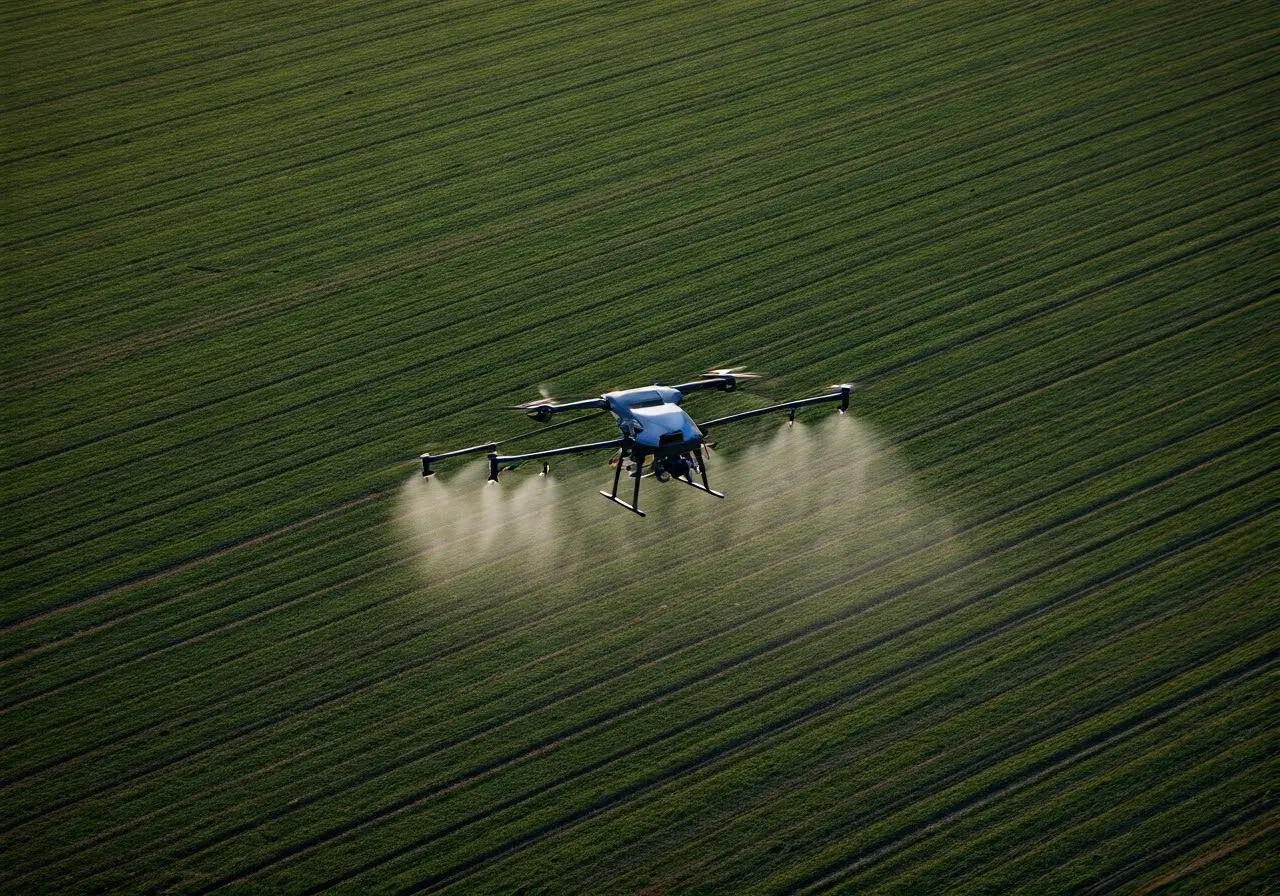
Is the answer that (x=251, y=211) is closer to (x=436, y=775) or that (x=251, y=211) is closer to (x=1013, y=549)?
(x=436, y=775)

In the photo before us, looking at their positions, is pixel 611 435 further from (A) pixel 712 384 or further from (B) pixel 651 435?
(B) pixel 651 435

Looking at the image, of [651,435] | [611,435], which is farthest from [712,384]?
[611,435]

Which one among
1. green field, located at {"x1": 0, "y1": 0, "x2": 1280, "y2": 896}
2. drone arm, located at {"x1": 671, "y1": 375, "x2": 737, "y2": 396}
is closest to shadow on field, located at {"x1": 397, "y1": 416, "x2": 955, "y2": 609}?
green field, located at {"x1": 0, "y1": 0, "x2": 1280, "y2": 896}

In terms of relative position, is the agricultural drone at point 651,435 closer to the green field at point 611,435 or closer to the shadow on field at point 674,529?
the shadow on field at point 674,529

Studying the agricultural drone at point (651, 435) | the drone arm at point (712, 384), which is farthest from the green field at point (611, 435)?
the agricultural drone at point (651, 435)

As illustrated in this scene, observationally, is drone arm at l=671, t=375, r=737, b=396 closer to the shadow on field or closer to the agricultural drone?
the agricultural drone

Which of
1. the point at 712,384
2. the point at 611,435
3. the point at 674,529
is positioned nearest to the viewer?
the point at 712,384

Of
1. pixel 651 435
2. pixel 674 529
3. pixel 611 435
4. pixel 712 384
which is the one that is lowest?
pixel 674 529
